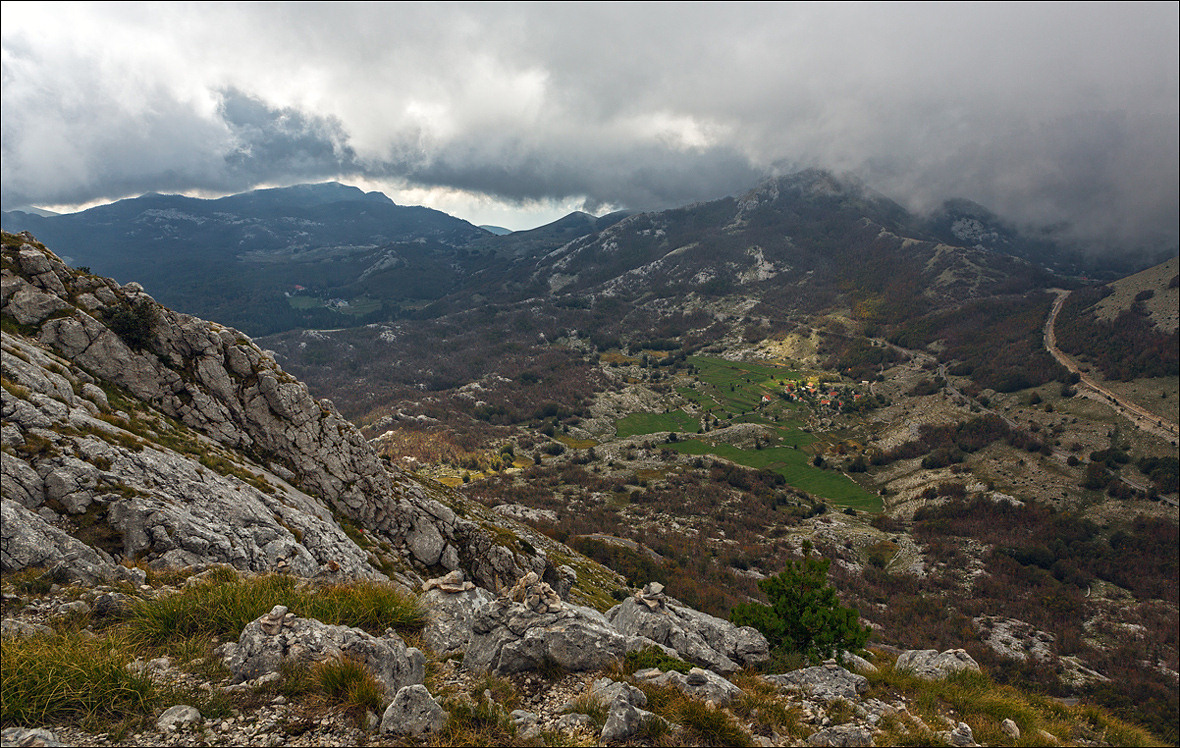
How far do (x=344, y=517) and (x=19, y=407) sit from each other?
23041 mm

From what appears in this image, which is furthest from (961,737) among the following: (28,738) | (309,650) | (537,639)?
(28,738)

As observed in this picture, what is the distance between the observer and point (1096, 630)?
13050 centimetres

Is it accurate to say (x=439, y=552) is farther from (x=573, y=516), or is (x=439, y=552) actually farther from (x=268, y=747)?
(x=573, y=516)

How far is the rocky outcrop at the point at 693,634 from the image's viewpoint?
67.8 ft

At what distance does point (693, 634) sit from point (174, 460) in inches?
1153

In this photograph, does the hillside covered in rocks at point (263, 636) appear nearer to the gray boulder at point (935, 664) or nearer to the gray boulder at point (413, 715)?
the gray boulder at point (413, 715)

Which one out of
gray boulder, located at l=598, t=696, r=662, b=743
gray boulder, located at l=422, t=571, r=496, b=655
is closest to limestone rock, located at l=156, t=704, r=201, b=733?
gray boulder, located at l=422, t=571, r=496, b=655

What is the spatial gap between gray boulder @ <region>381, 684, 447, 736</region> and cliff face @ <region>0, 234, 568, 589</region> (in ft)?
38.9

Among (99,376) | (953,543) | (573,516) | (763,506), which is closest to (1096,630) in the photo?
(953,543)

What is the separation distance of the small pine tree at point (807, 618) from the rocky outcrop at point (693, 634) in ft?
3.49

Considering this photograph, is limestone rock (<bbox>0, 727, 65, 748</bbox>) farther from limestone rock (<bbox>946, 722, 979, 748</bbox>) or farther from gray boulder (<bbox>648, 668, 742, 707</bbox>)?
limestone rock (<bbox>946, 722, 979, 748</bbox>)

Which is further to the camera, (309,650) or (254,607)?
(254,607)

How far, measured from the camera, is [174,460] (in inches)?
992

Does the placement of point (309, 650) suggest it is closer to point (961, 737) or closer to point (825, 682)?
point (825, 682)
